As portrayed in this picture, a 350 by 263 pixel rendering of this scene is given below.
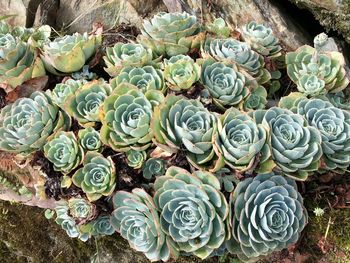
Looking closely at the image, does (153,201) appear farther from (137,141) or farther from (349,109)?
(349,109)

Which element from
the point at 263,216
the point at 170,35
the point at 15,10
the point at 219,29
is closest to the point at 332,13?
the point at 219,29

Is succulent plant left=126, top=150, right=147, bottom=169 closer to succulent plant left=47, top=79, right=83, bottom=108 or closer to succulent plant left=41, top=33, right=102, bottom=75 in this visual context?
succulent plant left=47, top=79, right=83, bottom=108

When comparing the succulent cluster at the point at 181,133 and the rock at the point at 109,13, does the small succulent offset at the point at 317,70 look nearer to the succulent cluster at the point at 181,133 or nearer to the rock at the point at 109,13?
the succulent cluster at the point at 181,133

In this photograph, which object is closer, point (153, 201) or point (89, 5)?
point (153, 201)

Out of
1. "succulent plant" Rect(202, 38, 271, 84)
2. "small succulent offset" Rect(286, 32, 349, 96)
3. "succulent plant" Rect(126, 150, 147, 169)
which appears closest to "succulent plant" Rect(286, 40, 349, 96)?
"small succulent offset" Rect(286, 32, 349, 96)

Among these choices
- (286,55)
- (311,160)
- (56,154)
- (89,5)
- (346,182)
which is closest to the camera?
(311,160)

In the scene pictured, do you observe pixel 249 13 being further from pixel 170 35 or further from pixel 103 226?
pixel 103 226

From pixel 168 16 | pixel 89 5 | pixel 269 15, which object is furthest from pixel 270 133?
pixel 89 5
